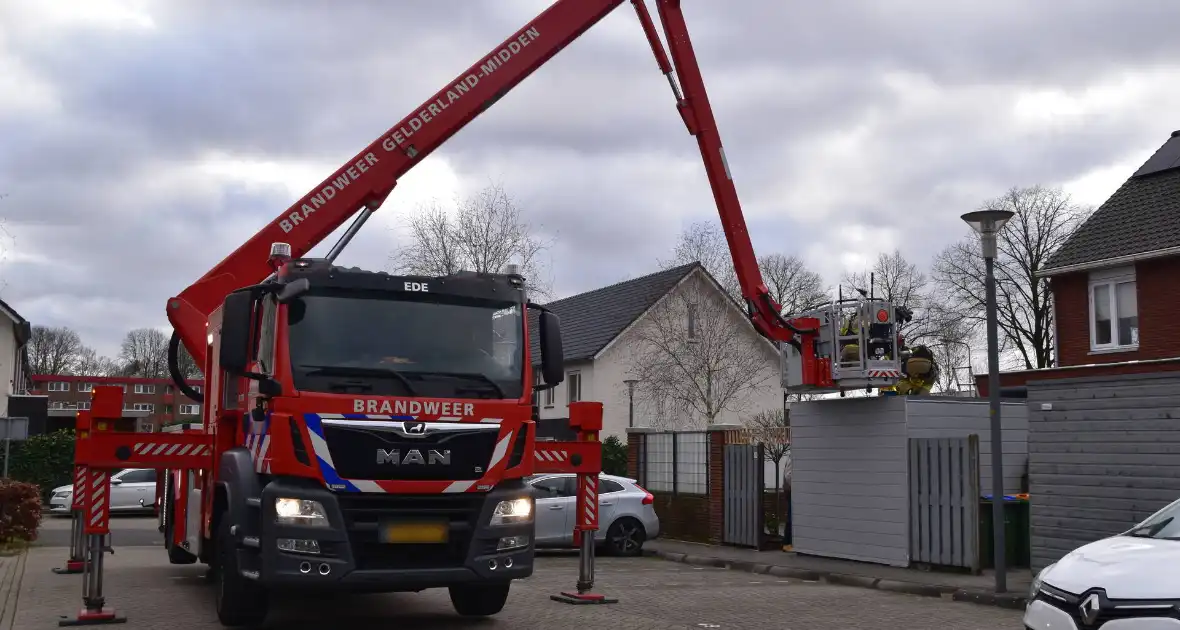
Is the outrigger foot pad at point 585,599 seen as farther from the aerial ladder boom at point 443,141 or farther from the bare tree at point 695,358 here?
the bare tree at point 695,358

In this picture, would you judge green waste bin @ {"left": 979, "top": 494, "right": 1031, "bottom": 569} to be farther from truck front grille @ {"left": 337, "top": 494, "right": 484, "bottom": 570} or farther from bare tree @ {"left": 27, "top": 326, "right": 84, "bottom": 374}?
bare tree @ {"left": 27, "top": 326, "right": 84, "bottom": 374}

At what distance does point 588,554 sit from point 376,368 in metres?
4.18

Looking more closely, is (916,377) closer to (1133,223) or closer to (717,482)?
(717,482)

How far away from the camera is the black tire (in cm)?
1930

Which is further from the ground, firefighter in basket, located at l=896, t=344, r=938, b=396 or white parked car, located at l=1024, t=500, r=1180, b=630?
firefighter in basket, located at l=896, t=344, r=938, b=396

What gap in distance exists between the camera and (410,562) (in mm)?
9023

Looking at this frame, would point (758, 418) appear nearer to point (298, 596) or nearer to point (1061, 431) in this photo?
point (1061, 431)

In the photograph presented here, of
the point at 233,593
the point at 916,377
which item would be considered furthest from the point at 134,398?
the point at 233,593

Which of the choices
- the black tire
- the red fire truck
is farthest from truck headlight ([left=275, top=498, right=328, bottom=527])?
the black tire

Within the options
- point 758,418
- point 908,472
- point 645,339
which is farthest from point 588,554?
point 645,339

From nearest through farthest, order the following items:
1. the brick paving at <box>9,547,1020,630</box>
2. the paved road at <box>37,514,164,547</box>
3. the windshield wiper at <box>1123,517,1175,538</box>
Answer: the windshield wiper at <box>1123,517,1175,538</box> < the brick paving at <box>9,547,1020,630</box> < the paved road at <box>37,514,164,547</box>

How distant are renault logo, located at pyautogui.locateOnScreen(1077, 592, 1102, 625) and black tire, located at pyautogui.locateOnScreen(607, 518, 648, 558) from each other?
42.4 feet

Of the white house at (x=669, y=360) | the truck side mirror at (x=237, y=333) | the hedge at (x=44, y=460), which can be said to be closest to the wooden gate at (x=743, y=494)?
the truck side mirror at (x=237, y=333)

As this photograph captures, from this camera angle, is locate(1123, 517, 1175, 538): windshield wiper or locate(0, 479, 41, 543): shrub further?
locate(0, 479, 41, 543): shrub
